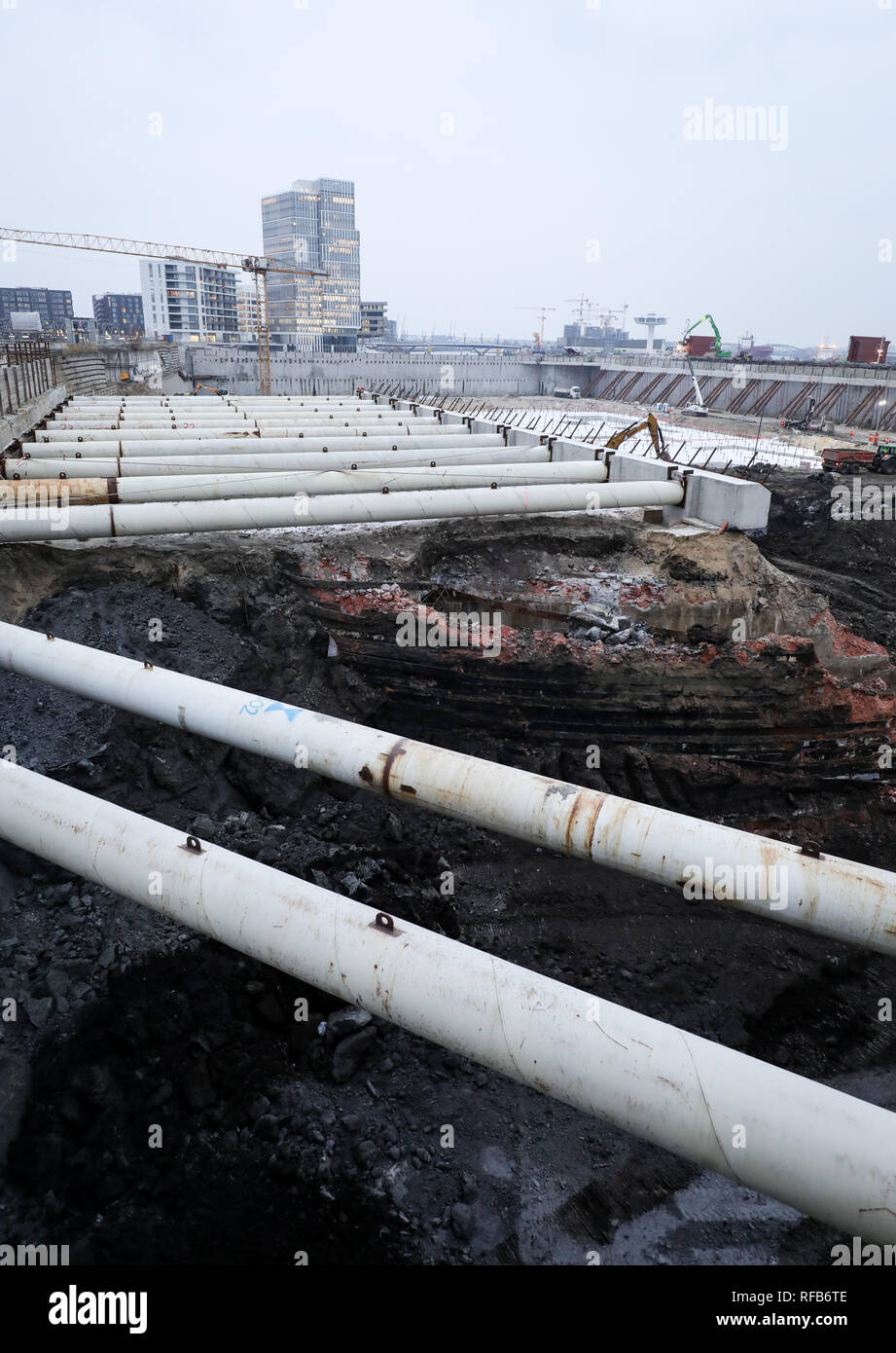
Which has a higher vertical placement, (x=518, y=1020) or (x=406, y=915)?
(x=518, y=1020)

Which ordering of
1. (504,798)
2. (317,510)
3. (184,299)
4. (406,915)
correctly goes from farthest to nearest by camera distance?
(184,299) < (317,510) < (406,915) < (504,798)

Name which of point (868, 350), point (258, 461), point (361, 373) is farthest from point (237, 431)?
point (868, 350)

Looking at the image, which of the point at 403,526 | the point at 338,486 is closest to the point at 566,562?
the point at 403,526

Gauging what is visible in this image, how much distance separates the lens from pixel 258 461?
52.2 ft

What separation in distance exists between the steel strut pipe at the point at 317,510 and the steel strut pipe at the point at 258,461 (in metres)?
1.88

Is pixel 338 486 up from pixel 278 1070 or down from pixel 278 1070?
up

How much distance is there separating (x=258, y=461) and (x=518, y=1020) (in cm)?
1321

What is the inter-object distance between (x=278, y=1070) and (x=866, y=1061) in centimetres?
672

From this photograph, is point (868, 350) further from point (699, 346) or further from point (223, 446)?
point (223, 446)

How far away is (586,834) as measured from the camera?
6.35 metres

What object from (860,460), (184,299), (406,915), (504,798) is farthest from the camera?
(184,299)

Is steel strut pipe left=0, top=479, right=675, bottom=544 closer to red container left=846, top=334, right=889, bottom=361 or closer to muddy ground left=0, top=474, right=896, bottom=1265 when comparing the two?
muddy ground left=0, top=474, right=896, bottom=1265

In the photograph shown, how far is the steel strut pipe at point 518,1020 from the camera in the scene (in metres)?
4.19
